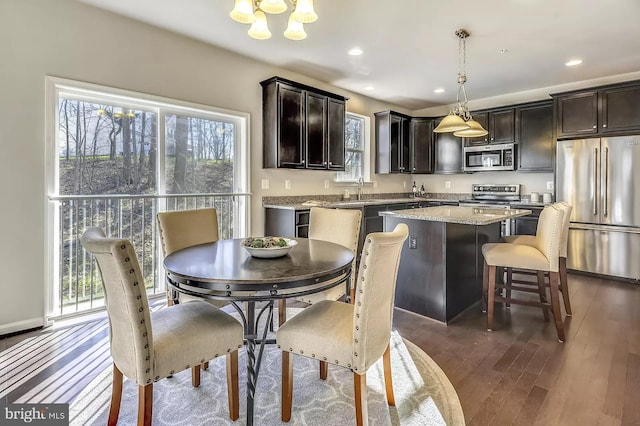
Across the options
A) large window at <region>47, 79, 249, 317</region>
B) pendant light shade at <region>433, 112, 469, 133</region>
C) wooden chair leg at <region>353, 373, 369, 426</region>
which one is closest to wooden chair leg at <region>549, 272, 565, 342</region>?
pendant light shade at <region>433, 112, 469, 133</region>

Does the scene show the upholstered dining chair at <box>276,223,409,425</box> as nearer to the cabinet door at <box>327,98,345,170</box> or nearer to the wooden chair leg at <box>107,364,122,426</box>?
the wooden chair leg at <box>107,364,122,426</box>

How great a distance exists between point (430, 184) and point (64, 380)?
6118 mm

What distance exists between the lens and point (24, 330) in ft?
8.64

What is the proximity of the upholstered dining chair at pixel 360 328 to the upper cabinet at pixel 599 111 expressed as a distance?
425cm

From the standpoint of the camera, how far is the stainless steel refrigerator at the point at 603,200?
13.3ft

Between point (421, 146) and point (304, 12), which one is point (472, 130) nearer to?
point (304, 12)

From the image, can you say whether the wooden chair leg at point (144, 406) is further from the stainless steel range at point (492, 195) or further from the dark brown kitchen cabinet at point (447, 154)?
the dark brown kitchen cabinet at point (447, 154)

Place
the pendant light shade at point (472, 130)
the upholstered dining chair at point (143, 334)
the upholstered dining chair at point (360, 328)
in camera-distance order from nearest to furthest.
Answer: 1. the upholstered dining chair at point (143, 334)
2. the upholstered dining chair at point (360, 328)
3. the pendant light shade at point (472, 130)

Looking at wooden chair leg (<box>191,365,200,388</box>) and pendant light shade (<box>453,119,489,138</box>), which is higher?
pendant light shade (<box>453,119,489,138</box>)

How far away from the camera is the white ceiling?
112 inches

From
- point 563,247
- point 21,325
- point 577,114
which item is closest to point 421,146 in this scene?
point 577,114

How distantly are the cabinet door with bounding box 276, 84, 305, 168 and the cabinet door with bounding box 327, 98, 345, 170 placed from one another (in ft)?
1.69

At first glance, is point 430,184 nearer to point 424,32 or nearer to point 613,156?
point 613,156

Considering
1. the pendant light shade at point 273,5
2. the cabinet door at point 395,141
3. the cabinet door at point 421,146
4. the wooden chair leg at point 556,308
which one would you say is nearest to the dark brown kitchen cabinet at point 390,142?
the cabinet door at point 395,141
